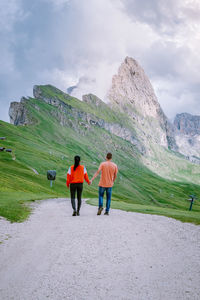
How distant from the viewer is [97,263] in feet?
28.0

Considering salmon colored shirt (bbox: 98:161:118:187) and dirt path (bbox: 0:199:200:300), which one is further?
salmon colored shirt (bbox: 98:161:118:187)

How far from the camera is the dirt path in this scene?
6.56 m

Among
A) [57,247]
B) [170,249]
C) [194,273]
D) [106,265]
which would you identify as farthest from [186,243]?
[57,247]

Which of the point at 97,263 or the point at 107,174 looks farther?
the point at 107,174

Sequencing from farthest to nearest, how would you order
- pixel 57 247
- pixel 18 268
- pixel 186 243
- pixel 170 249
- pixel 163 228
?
pixel 163 228
pixel 186 243
pixel 170 249
pixel 57 247
pixel 18 268

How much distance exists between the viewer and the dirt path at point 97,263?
21.5 ft

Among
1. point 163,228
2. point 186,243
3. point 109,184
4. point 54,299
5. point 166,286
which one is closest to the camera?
point 54,299

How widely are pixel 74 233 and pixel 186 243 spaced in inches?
228

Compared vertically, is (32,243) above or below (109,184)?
below

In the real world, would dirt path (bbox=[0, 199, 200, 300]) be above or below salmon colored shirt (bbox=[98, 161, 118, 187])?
below

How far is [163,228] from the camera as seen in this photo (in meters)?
15.5

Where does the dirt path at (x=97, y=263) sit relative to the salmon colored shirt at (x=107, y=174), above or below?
below

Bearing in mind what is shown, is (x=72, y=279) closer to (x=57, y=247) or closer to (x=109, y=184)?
(x=57, y=247)

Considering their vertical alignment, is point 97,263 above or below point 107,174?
below
